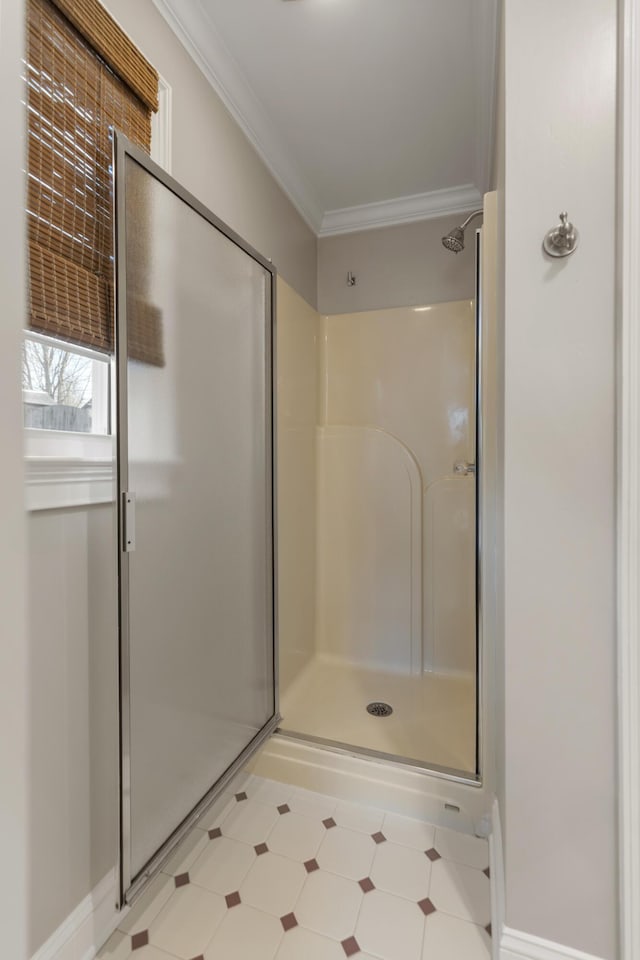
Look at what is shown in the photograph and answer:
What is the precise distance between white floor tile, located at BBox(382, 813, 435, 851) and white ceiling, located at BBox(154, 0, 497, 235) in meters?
2.58

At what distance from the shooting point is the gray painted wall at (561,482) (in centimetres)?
94

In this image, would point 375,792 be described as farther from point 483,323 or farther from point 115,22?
point 115,22

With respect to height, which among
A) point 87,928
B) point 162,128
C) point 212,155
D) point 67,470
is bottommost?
point 87,928

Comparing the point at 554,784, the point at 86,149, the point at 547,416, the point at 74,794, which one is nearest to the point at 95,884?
the point at 74,794

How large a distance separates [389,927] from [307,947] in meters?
0.22

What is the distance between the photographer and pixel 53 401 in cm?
101

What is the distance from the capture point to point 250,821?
59.0 inches

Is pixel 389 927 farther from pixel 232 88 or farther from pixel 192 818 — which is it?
pixel 232 88

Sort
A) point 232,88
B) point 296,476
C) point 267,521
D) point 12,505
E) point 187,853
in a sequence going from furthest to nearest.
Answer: point 296,476 < point 267,521 < point 232,88 < point 187,853 < point 12,505

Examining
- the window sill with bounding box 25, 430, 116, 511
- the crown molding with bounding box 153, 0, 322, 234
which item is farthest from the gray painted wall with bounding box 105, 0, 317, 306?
the window sill with bounding box 25, 430, 116, 511

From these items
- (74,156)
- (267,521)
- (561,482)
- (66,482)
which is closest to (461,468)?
(267,521)

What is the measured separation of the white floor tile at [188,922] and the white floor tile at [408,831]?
1.83ft

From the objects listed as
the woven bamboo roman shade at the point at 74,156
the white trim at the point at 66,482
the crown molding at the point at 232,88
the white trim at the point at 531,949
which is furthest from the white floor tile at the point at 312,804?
the crown molding at the point at 232,88

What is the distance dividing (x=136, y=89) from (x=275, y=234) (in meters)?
0.92
